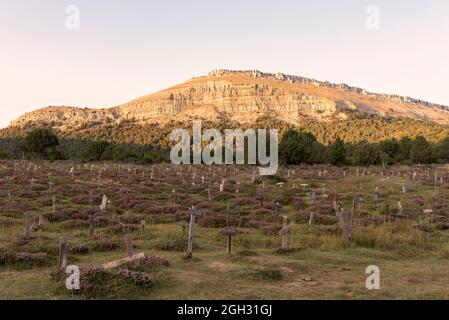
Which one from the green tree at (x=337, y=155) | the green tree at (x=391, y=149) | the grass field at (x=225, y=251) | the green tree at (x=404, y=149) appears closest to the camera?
the grass field at (x=225, y=251)

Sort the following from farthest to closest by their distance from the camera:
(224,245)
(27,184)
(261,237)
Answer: (27,184) → (261,237) → (224,245)

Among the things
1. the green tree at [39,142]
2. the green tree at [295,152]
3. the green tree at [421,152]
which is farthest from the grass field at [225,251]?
the green tree at [39,142]

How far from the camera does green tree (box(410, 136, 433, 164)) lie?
A: 2776 inches

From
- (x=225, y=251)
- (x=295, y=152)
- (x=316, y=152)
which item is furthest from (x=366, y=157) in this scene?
(x=225, y=251)

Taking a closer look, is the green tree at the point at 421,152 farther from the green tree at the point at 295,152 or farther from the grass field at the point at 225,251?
the grass field at the point at 225,251

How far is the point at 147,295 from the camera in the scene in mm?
10875

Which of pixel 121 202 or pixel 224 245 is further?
pixel 121 202

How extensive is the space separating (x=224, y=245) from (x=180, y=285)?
5756 mm

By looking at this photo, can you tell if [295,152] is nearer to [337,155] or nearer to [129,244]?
[337,155]

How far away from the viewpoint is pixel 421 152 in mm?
70688

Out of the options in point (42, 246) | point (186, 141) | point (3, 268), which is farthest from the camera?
point (186, 141)

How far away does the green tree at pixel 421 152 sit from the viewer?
7050 centimetres
